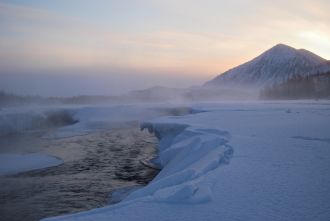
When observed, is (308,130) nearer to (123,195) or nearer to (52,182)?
(123,195)

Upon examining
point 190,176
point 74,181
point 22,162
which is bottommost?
point 74,181

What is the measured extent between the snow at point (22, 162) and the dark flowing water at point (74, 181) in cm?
64

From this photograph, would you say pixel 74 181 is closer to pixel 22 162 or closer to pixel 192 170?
pixel 22 162

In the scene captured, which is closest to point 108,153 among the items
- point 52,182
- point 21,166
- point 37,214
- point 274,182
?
point 21,166

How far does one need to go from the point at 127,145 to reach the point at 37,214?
13010 millimetres

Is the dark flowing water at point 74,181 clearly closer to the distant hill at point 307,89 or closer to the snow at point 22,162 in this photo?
the snow at point 22,162

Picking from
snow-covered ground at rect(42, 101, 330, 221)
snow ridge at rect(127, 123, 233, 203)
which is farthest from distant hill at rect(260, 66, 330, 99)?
snow-covered ground at rect(42, 101, 330, 221)

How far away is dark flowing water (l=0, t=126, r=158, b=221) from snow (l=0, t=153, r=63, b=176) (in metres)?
0.64

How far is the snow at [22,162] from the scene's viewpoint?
1455cm

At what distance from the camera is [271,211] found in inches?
181

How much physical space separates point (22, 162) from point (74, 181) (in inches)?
197

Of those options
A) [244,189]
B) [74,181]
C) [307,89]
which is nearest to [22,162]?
[74,181]

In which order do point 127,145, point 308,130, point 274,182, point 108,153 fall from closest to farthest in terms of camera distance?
point 274,182 < point 308,130 < point 108,153 < point 127,145

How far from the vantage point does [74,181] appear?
487 inches
